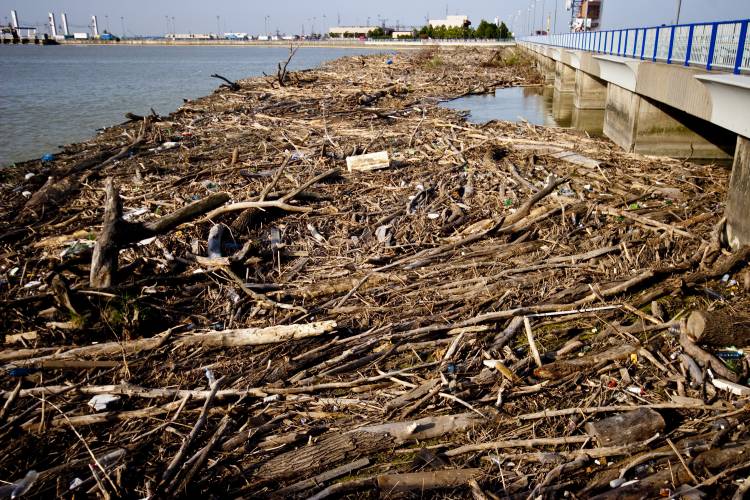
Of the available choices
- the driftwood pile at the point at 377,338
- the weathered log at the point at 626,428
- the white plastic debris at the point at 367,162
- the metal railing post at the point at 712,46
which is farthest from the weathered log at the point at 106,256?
the metal railing post at the point at 712,46

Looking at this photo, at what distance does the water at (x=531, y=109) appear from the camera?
68.1 ft

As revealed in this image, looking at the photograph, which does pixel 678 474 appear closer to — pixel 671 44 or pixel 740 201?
pixel 740 201

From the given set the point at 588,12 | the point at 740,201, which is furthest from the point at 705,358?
the point at 588,12

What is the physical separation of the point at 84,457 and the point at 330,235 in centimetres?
460

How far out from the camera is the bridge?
733 centimetres

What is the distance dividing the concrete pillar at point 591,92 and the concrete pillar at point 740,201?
60.2ft

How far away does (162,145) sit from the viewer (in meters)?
14.0

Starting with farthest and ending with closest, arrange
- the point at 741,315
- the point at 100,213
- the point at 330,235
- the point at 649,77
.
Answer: the point at 649,77
the point at 100,213
the point at 330,235
the point at 741,315

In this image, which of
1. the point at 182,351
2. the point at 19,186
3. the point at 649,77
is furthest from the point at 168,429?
the point at 649,77

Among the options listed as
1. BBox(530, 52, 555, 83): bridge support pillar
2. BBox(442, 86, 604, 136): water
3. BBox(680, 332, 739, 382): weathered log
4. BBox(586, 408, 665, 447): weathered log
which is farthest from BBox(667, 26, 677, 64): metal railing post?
BBox(530, 52, 555, 83): bridge support pillar

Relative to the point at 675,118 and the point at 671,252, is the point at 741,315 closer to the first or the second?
the point at 671,252

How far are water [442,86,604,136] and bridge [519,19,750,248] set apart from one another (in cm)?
234

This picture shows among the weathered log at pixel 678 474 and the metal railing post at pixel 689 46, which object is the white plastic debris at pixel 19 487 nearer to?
the weathered log at pixel 678 474

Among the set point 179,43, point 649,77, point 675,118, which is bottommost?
point 675,118
